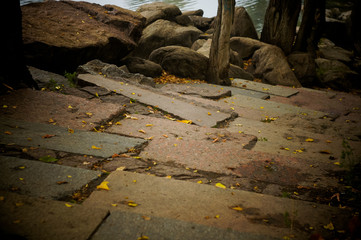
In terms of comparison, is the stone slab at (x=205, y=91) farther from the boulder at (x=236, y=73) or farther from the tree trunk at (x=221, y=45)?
the boulder at (x=236, y=73)

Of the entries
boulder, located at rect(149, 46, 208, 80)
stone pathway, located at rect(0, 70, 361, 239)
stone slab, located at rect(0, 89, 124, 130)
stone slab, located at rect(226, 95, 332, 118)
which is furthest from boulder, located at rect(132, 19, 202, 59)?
stone slab, located at rect(0, 89, 124, 130)

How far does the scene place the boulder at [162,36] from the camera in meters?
9.09

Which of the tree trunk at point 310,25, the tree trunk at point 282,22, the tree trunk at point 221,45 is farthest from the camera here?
the tree trunk at point 310,25

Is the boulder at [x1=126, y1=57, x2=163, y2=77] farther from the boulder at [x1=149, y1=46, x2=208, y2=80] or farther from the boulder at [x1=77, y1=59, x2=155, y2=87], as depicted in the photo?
the boulder at [x1=77, y1=59, x2=155, y2=87]

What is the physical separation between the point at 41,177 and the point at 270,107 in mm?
4054

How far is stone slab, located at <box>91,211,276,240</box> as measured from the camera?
124 centimetres

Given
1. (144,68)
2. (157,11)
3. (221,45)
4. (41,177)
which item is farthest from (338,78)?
(41,177)

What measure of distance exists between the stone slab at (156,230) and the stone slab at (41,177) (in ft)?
1.33

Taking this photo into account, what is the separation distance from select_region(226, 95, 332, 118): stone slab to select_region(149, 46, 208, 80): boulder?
4.68 feet

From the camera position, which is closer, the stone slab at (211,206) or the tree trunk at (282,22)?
the stone slab at (211,206)

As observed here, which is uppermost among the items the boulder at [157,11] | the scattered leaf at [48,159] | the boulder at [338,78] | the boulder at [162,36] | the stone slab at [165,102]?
the boulder at [157,11]

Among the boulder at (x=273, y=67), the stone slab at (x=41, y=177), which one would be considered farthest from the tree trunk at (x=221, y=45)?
the stone slab at (x=41, y=177)

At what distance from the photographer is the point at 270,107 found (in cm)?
480

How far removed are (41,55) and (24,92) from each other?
1.86 meters
